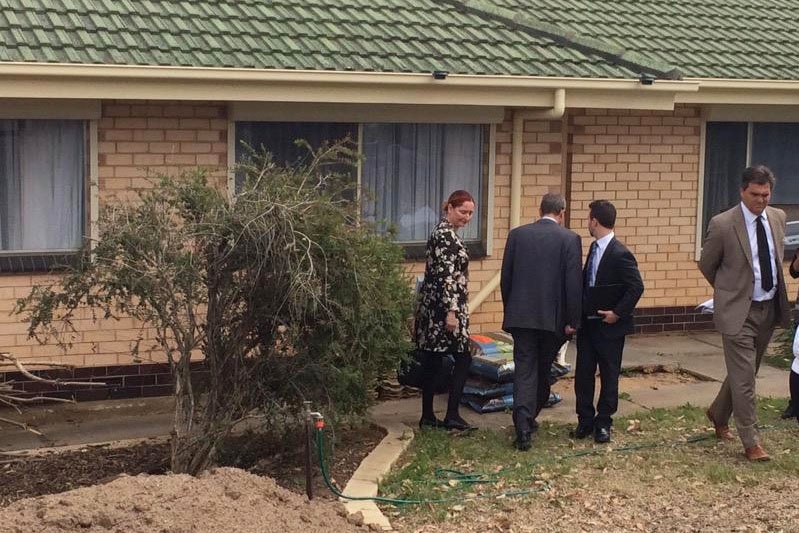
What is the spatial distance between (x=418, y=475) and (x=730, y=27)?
7273 millimetres

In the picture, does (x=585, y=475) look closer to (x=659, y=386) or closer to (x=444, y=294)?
(x=444, y=294)

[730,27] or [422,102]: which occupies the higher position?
[730,27]

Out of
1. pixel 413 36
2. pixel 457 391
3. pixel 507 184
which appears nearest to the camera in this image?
pixel 457 391

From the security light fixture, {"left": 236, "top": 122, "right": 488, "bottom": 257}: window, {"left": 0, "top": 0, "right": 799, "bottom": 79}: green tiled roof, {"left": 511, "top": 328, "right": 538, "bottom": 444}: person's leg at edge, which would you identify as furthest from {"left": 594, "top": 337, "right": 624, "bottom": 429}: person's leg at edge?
the security light fixture

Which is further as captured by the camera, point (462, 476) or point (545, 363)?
point (545, 363)

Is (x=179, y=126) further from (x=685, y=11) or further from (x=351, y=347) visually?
(x=685, y=11)

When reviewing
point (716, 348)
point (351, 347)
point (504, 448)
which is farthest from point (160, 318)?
point (716, 348)

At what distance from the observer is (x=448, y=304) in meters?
8.36

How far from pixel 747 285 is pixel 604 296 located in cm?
91

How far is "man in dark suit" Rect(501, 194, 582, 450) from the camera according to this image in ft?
26.7

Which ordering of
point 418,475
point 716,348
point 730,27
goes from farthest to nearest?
point 730,27 < point 716,348 < point 418,475

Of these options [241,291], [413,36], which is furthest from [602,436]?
[413,36]

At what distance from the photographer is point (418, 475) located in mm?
7480

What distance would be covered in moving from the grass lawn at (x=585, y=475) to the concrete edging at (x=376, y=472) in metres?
0.07
